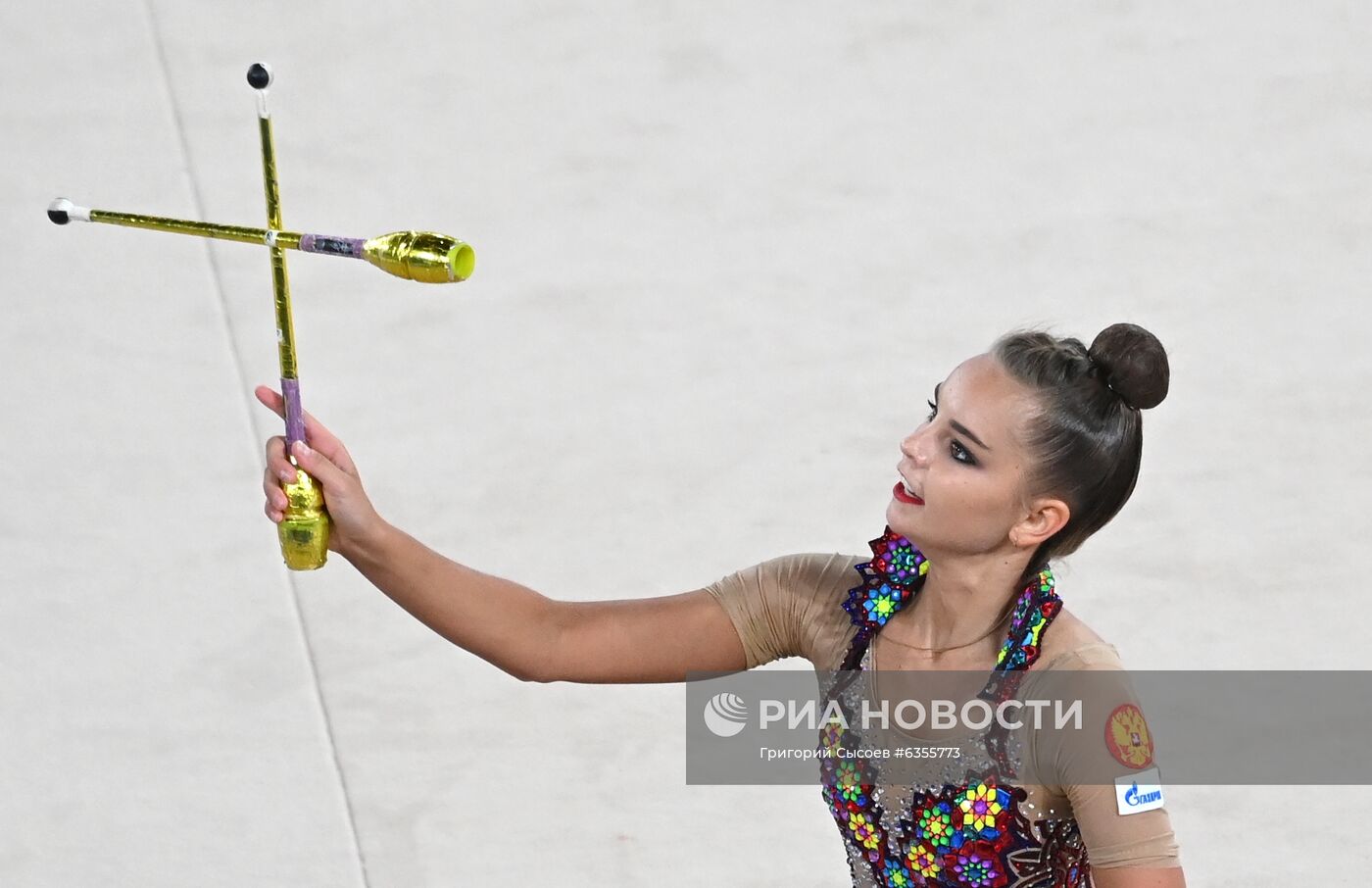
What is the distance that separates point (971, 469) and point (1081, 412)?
15cm

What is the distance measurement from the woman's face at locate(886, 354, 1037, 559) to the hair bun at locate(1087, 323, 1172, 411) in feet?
0.34

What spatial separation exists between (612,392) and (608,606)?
2.53 meters

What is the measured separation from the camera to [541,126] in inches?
245

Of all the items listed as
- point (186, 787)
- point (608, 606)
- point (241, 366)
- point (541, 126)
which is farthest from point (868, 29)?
point (608, 606)

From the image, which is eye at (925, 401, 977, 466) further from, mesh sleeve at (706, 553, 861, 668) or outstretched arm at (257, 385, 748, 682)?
outstretched arm at (257, 385, 748, 682)

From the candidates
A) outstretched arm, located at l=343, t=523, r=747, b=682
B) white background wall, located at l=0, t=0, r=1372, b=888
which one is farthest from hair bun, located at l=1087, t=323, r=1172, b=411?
white background wall, located at l=0, t=0, r=1372, b=888

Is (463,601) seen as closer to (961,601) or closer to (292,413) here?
(292,413)

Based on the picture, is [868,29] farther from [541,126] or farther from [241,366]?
[241,366]

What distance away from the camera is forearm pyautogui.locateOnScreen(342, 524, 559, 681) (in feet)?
7.66

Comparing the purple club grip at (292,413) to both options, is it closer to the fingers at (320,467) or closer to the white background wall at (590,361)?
the fingers at (320,467)

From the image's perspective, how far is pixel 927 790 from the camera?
2451mm

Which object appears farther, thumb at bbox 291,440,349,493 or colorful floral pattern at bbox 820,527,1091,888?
colorful floral pattern at bbox 820,527,1091,888

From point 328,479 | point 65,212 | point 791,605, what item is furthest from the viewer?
point 791,605

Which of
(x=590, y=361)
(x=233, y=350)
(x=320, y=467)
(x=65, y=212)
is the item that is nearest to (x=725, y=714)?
(x=590, y=361)
